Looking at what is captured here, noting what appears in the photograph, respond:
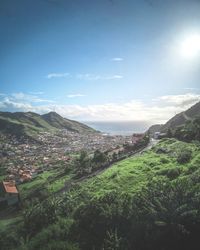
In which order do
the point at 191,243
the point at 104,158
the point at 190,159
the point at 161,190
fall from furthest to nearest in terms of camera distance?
the point at 104,158
the point at 190,159
the point at 161,190
the point at 191,243

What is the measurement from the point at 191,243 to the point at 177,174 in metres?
15.9

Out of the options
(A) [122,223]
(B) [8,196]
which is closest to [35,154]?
(B) [8,196]

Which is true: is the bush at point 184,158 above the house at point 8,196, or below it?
above

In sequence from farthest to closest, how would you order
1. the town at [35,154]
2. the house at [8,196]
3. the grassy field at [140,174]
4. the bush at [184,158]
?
the town at [35,154] → the house at [8,196] → the bush at [184,158] → the grassy field at [140,174]

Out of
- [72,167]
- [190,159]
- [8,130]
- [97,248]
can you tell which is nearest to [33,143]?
[8,130]

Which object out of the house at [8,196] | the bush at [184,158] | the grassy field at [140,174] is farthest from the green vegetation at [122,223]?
the house at [8,196]

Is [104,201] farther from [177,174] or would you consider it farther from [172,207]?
[177,174]

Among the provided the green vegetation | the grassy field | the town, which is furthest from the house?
the green vegetation

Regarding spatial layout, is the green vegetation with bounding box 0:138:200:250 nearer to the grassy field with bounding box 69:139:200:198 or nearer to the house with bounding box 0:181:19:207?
the grassy field with bounding box 69:139:200:198

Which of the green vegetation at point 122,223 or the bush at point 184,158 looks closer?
the green vegetation at point 122,223

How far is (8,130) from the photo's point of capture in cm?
18675

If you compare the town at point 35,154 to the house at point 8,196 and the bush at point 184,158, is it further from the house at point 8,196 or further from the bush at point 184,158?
the bush at point 184,158

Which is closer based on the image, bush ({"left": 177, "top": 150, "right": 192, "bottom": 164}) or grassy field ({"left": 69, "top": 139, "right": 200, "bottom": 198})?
grassy field ({"left": 69, "top": 139, "right": 200, "bottom": 198})

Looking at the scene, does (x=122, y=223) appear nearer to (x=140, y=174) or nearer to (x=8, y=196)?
(x=140, y=174)
